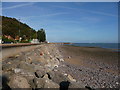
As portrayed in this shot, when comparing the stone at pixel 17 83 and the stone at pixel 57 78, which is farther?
the stone at pixel 57 78

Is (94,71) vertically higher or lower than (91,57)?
higher

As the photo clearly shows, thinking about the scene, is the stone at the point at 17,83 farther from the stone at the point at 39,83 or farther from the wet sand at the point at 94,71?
the wet sand at the point at 94,71

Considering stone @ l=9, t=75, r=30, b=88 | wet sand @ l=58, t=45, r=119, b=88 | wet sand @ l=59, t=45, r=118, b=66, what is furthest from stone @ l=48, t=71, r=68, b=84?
wet sand @ l=59, t=45, r=118, b=66

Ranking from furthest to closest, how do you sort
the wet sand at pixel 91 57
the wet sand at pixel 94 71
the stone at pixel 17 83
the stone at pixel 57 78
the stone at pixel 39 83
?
the wet sand at pixel 91 57 → the wet sand at pixel 94 71 → the stone at pixel 57 78 → the stone at pixel 39 83 → the stone at pixel 17 83

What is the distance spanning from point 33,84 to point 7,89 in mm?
853

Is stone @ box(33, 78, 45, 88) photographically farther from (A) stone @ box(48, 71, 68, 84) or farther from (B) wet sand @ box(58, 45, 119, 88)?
(B) wet sand @ box(58, 45, 119, 88)

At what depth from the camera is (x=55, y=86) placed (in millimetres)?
4770

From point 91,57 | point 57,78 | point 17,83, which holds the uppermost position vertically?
point 17,83

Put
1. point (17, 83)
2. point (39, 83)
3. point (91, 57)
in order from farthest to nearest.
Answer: point (91, 57), point (39, 83), point (17, 83)

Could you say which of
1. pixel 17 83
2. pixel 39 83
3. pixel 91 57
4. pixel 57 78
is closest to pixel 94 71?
pixel 57 78

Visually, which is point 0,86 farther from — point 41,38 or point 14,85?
point 41,38

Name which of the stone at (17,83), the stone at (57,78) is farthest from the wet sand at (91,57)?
the stone at (17,83)

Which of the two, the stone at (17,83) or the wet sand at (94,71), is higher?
the stone at (17,83)

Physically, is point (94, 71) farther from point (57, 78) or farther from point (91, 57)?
point (91, 57)
